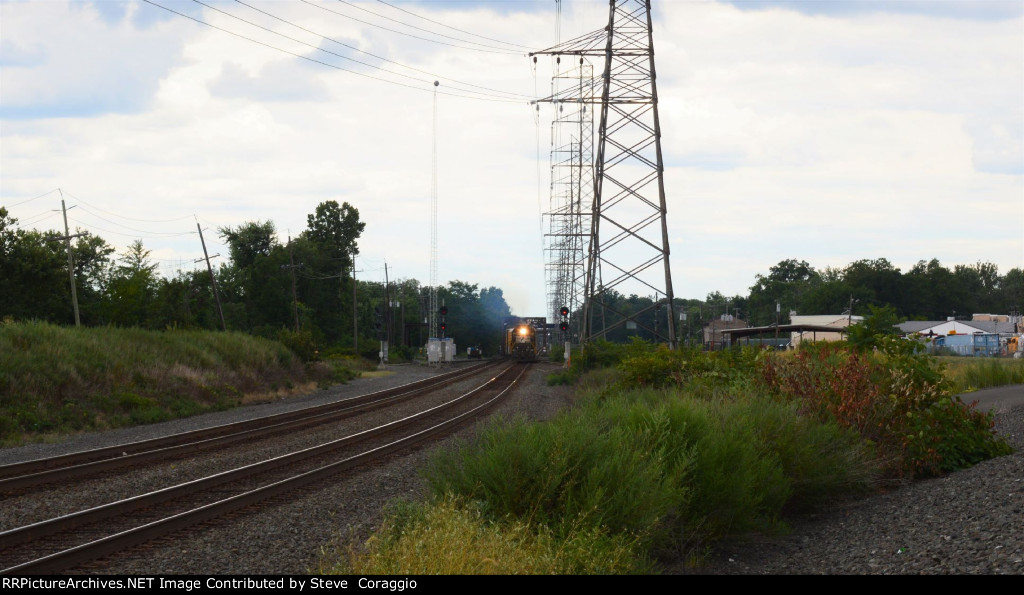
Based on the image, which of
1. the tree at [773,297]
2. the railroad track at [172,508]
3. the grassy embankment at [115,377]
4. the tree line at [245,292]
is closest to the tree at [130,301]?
the tree line at [245,292]

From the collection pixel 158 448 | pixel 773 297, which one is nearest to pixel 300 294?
pixel 158 448

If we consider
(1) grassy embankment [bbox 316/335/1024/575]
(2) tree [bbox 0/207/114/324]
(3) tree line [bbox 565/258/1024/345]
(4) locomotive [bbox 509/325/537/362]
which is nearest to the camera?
(1) grassy embankment [bbox 316/335/1024/575]

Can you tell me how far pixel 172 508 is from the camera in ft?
34.8

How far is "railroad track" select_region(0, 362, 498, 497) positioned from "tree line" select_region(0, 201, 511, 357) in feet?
53.1

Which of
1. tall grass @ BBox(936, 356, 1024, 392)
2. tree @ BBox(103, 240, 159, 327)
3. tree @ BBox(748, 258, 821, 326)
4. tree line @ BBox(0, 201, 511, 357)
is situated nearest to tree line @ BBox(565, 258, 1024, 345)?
tree @ BBox(748, 258, 821, 326)

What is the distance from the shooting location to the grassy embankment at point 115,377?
21828 mm

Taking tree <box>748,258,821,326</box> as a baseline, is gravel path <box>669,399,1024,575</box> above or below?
below

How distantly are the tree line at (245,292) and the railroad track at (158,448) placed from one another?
1619cm

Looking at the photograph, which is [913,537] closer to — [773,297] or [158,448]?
[158,448]

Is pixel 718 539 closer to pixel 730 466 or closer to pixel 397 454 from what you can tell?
pixel 730 466

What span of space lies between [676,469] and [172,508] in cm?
651

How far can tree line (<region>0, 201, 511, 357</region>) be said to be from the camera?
53219 mm

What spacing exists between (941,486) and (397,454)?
932 cm

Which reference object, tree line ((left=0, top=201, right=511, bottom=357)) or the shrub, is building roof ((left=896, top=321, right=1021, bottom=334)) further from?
the shrub
